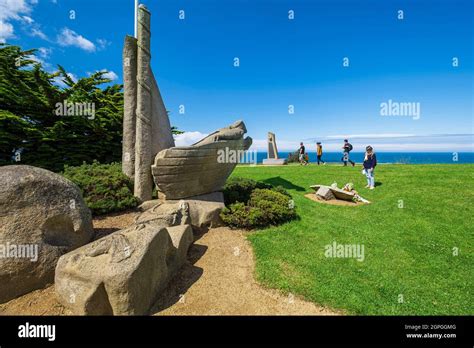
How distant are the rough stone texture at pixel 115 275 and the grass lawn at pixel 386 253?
8.03 feet

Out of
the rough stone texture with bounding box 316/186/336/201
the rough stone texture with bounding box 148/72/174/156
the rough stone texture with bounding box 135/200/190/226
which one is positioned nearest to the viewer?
the rough stone texture with bounding box 135/200/190/226

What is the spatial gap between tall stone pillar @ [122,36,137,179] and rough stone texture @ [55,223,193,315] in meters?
4.95

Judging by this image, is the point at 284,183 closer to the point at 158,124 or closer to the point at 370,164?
the point at 370,164

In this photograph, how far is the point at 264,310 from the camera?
4.42 meters

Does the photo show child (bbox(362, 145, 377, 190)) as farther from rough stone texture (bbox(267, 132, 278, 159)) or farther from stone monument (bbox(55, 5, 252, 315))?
rough stone texture (bbox(267, 132, 278, 159))

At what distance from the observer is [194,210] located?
7.65 meters

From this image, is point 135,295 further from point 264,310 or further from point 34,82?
point 34,82

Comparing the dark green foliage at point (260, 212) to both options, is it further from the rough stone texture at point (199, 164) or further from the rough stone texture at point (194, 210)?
the rough stone texture at point (199, 164)

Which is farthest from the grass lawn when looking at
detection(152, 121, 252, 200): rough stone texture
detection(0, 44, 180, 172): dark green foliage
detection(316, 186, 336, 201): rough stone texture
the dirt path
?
detection(0, 44, 180, 172): dark green foliage

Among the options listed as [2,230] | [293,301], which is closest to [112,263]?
[2,230]

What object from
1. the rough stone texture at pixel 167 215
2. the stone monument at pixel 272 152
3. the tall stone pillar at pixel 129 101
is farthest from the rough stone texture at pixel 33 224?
the stone monument at pixel 272 152

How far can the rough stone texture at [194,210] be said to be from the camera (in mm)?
7129

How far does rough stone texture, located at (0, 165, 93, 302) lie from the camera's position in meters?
4.44
